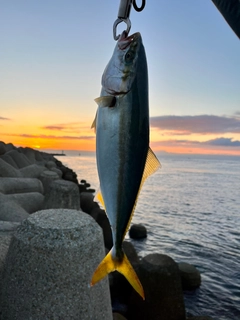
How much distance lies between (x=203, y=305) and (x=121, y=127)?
9.63 metres

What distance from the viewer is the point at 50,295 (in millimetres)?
4137

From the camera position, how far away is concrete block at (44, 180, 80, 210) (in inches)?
392

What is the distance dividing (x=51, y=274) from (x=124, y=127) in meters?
2.94

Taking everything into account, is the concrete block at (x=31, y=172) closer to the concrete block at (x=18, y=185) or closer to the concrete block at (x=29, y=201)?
the concrete block at (x=18, y=185)

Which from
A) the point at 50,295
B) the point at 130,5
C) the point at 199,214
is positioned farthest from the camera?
the point at 199,214

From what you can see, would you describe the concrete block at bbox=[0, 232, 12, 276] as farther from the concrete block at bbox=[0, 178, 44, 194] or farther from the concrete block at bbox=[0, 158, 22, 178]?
the concrete block at bbox=[0, 158, 22, 178]

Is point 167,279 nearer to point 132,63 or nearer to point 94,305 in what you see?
point 94,305

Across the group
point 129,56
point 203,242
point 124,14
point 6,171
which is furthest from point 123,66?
point 203,242

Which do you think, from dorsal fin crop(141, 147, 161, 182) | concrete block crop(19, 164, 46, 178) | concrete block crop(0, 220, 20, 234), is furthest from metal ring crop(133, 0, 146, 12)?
concrete block crop(19, 164, 46, 178)

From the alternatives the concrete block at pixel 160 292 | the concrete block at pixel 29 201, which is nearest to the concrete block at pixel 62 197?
the concrete block at pixel 29 201

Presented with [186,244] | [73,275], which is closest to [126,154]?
[73,275]

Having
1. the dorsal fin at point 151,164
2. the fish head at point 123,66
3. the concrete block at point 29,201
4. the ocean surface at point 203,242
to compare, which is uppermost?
the fish head at point 123,66

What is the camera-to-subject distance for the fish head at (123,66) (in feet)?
6.04

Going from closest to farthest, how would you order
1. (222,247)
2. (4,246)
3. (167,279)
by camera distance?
(4,246) → (167,279) → (222,247)
